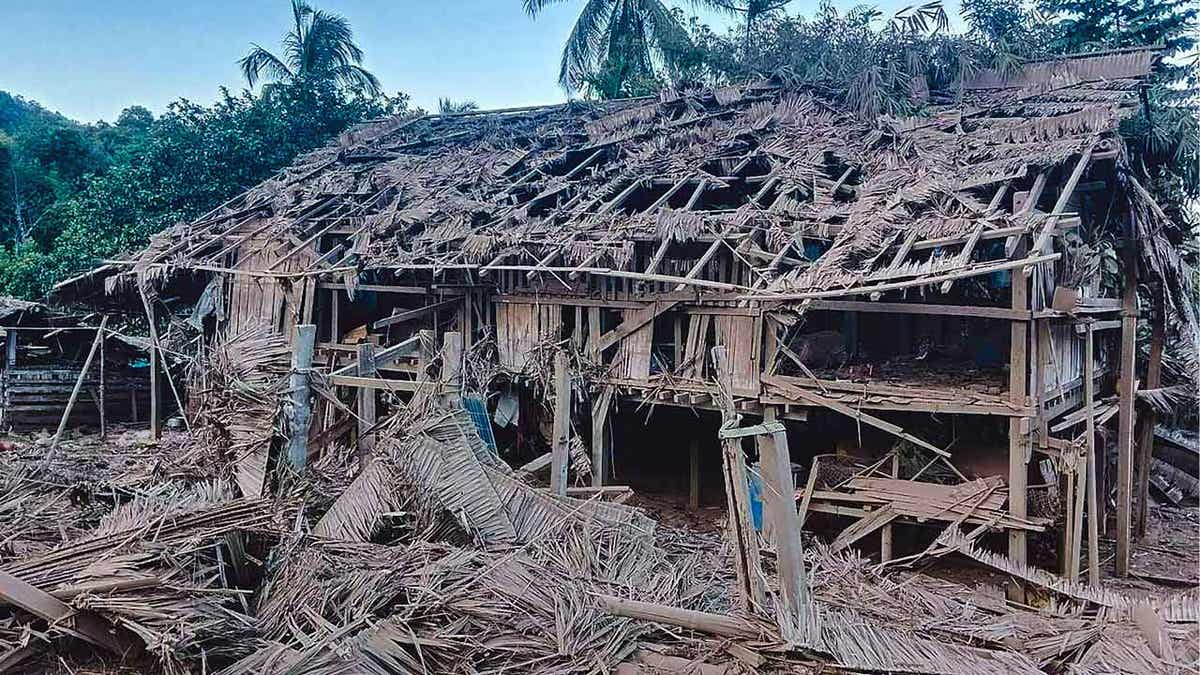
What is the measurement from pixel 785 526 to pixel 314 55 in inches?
863

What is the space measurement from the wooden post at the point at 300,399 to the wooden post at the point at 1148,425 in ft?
37.1

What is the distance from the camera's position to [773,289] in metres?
8.62

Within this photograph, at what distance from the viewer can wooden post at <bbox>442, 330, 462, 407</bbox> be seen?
6.97m

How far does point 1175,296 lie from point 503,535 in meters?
9.63

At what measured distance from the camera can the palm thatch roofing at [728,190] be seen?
29.4ft

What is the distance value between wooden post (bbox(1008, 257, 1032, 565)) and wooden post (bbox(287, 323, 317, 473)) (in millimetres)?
7037

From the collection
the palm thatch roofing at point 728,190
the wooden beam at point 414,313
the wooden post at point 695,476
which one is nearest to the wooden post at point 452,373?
the palm thatch roofing at point 728,190

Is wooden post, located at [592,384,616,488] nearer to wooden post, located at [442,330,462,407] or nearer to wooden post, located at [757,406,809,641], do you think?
wooden post, located at [442,330,462,407]

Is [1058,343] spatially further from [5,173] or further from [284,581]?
[5,173]

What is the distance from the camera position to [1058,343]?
1002 cm

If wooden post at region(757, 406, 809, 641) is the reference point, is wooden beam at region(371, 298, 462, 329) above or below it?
above

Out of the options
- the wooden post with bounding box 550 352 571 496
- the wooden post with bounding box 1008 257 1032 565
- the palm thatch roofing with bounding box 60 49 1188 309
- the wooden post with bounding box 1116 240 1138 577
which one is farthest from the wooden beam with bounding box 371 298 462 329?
the wooden post with bounding box 1116 240 1138 577

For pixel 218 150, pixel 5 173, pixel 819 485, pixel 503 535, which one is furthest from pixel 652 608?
pixel 5 173

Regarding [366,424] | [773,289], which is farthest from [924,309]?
[366,424]
